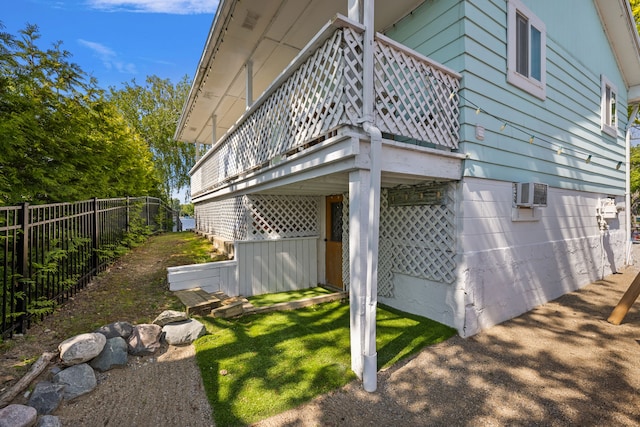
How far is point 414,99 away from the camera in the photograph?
376 centimetres

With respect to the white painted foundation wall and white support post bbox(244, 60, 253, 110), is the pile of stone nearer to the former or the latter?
the white painted foundation wall

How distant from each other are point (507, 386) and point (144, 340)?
4.09 meters

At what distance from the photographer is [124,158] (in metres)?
7.00

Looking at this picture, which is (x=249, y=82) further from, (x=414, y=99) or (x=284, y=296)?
(x=284, y=296)

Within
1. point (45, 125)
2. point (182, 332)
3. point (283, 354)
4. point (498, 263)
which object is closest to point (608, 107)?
point (498, 263)

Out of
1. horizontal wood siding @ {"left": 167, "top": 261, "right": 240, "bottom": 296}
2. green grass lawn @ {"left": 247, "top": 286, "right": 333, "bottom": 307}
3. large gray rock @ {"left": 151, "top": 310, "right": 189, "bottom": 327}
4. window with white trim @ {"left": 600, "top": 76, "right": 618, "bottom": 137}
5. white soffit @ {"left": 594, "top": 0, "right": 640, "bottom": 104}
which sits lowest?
green grass lawn @ {"left": 247, "top": 286, "right": 333, "bottom": 307}

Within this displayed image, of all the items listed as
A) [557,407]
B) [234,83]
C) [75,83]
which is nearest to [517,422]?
[557,407]

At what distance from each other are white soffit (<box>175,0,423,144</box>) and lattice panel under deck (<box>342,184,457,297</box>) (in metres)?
3.29

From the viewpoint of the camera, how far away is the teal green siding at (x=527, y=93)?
4219 mm

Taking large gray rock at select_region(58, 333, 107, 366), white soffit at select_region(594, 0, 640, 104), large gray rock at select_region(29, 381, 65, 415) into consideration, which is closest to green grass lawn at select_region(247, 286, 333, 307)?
large gray rock at select_region(58, 333, 107, 366)

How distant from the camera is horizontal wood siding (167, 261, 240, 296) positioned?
17.4 ft

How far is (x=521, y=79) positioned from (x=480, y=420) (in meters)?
5.22

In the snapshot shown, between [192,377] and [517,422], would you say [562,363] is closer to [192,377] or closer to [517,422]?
[517,422]

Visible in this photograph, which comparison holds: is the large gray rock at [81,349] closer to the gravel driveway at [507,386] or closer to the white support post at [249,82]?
the gravel driveway at [507,386]
